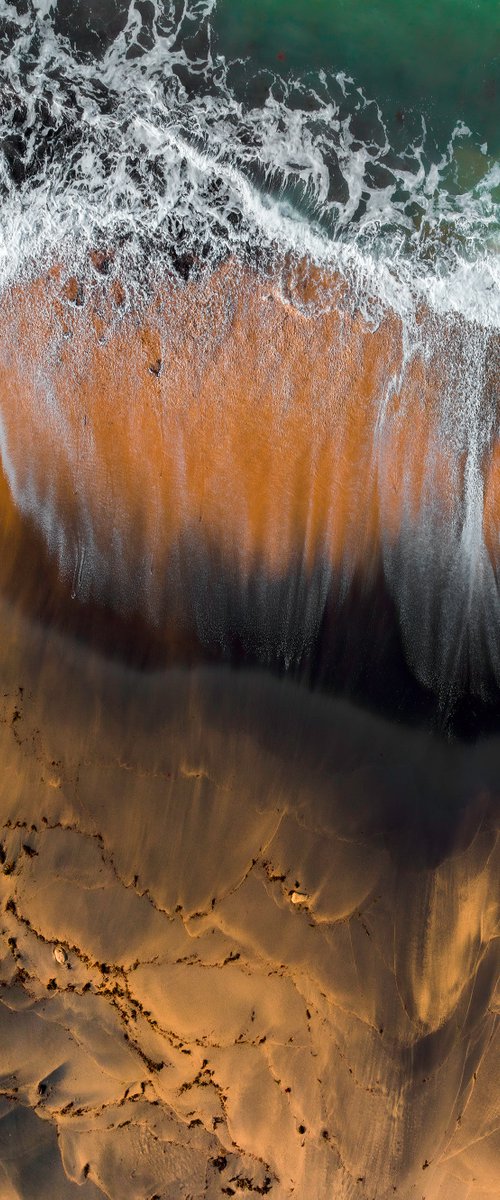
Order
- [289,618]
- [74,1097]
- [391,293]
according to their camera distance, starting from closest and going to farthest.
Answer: [74,1097]
[289,618]
[391,293]

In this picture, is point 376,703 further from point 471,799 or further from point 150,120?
point 150,120

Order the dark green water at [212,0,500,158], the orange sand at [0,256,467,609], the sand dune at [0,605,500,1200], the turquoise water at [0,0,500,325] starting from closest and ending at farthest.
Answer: the sand dune at [0,605,500,1200] < the orange sand at [0,256,467,609] < the turquoise water at [0,0,500,325] < the dark green water at [212,0,500,158]

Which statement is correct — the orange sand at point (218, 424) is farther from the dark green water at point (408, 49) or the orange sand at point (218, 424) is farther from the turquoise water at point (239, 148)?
the dark green water at point (408, 49)

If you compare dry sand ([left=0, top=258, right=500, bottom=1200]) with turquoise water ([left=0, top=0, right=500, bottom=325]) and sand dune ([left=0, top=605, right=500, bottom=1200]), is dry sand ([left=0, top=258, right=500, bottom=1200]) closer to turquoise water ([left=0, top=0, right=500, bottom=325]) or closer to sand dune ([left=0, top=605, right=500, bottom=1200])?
sand dune ([left=0, top=605, right=500, bottom=1200])

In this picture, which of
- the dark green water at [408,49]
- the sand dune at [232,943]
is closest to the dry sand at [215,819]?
the sand dune at [232,943]

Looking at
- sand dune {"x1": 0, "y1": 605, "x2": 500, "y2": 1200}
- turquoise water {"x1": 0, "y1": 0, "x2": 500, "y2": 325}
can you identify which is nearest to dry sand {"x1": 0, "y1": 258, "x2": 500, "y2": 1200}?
sand dune {"x1": 0, "y1": 605, "x2": 500, "y2": 1200}

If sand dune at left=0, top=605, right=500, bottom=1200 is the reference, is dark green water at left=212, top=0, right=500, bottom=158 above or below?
above

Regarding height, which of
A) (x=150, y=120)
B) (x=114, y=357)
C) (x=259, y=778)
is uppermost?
(x=150, y=120)

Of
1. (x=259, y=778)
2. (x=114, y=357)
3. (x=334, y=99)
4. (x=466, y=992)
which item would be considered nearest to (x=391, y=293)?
(x=334, y=99)

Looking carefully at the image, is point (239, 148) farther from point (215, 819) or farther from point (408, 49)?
point (215, 819)
